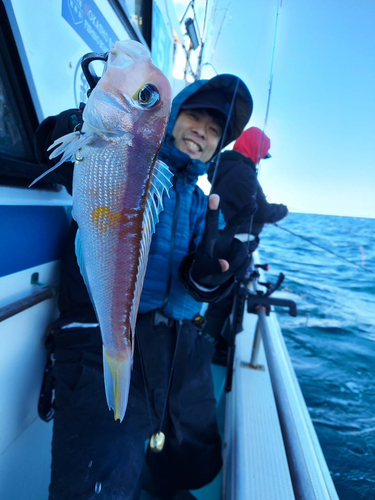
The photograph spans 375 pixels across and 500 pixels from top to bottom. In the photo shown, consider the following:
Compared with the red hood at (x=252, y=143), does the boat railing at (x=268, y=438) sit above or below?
below

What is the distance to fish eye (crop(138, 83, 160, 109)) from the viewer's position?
0.86m

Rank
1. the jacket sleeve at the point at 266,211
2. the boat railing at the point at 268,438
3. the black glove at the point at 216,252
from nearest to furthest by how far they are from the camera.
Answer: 1. the boat railing at the point at 268,438
2. the black glove at the point at 216,252
3. the jacket sleeve at the point at 266,211

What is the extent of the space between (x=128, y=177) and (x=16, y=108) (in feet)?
2.94

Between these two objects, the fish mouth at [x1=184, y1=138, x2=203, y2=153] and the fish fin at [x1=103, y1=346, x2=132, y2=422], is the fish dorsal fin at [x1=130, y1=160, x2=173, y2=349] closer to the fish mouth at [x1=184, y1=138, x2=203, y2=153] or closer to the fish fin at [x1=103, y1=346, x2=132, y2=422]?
the fish fin at [x1=103, y1=346, x2=132, y2=422]

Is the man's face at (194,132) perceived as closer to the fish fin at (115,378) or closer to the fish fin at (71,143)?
the fish fin at (71,143)

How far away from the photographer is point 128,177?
0.85 meters

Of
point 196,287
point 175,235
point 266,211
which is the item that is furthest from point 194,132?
point 266,211

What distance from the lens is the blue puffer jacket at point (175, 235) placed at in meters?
1.75

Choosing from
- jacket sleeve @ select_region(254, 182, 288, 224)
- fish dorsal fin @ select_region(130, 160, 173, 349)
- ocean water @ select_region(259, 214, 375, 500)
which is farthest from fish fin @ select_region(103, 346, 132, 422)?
jacket sleeve @ select_region(254, 182, 288, 224)

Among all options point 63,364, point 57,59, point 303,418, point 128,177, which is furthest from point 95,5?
point 303,418

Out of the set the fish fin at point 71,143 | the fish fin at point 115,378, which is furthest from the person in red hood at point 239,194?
the fish fin at point 115,378

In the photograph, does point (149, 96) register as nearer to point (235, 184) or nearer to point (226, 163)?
point (235, 184)

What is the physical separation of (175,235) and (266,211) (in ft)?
7.29

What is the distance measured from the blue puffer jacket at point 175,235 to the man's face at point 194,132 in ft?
0.25
